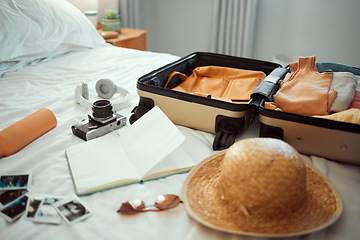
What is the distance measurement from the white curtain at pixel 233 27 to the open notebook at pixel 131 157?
5.97ft

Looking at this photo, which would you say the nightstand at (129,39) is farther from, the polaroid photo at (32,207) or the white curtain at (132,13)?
the polaroid photo at (32,207)

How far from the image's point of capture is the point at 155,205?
738 millimetres

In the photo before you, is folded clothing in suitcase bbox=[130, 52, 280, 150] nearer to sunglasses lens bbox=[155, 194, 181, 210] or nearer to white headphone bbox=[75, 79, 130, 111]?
white headphone bbox=[75, 79, 130, 111]

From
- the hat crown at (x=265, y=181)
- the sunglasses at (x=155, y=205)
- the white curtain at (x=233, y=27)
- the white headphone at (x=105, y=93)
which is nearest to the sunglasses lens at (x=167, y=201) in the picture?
the sunglasses at (x=155, y=205)

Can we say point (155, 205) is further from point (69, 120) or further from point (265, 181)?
point (69, 120)

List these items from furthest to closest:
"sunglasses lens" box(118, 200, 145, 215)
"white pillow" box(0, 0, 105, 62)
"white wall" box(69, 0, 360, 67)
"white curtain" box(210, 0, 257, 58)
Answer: "white curtain" box(210, 0, 257, 58), "white wall" box(69, 0, 360, 67), "white pillow" box(0, 0, 105, 62), "sunglasses lens" box(118, 200, 145, 215)

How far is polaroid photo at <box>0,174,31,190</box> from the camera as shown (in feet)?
2.55

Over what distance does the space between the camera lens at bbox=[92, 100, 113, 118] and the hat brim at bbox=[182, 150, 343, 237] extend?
416 mm

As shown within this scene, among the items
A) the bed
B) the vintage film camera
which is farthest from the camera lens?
the bed

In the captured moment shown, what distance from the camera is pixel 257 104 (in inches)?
39.4

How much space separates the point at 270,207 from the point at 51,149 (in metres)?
0.70

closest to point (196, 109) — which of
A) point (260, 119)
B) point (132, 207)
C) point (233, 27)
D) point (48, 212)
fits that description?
point (260, 119)

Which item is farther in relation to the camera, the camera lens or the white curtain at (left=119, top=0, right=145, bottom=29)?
the white curtain at (left=119, top=0, right=145, bottom=29)

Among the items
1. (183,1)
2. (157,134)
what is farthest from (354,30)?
(157,134)
